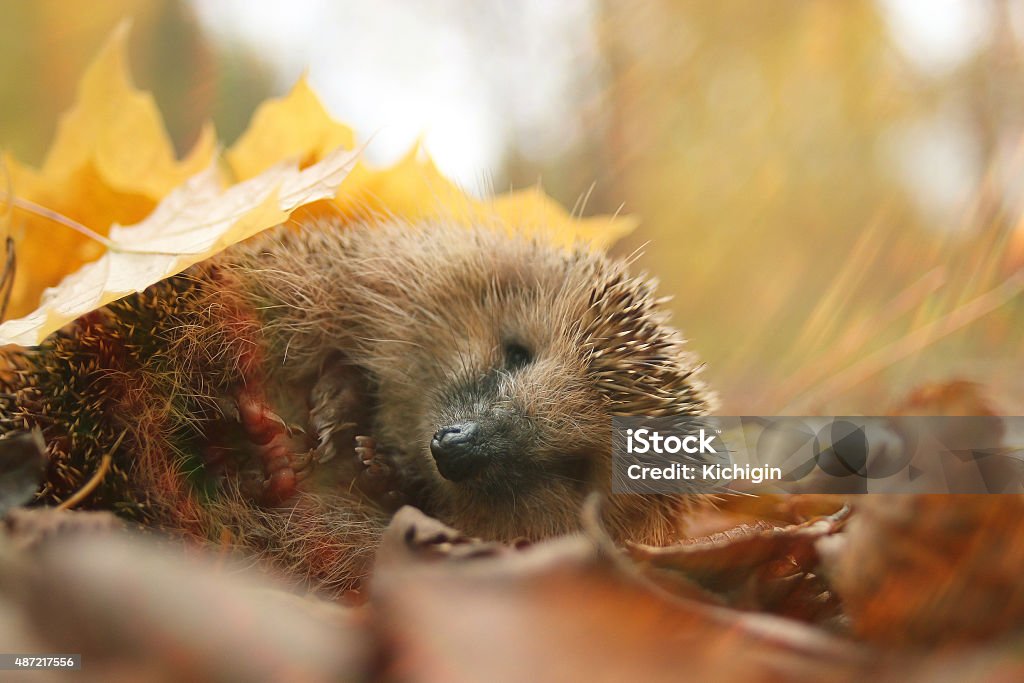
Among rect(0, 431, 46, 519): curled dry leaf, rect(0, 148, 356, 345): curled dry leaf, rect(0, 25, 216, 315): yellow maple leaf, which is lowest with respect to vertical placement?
rect(0, 431, 46, 519): curled dry leaf

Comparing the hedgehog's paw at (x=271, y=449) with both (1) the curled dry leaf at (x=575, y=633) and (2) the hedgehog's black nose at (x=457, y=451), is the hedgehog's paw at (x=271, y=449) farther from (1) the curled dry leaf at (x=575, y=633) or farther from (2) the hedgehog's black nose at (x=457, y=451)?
(1) the curled dry leaf at (x=575, y=633)

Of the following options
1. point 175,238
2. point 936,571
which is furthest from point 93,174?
point 936,571

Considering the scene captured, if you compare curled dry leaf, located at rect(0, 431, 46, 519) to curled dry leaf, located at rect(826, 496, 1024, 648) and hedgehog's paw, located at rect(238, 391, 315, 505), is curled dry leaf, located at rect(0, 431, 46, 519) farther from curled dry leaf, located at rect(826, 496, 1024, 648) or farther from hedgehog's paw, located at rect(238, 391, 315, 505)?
curled dry leaf, located at rect(826, 496, 1024, 648)

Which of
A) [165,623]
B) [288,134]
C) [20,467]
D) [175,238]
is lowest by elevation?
[165,623]

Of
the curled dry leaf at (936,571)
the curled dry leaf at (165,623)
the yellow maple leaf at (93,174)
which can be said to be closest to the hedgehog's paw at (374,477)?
the yellow maple leaf at (93,174)

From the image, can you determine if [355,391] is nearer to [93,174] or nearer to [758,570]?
[93,174]

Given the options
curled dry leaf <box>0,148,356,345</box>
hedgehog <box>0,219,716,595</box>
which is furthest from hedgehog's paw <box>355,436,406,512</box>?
curled dry leaf <box>0,148,356,345</box>
